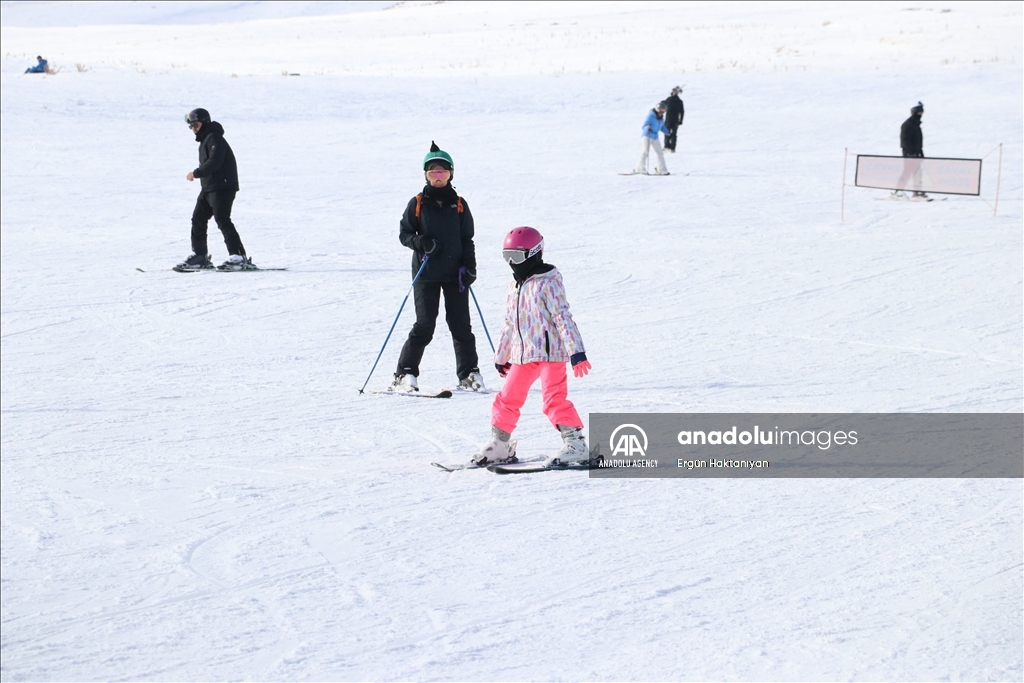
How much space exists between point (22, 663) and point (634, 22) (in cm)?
5491

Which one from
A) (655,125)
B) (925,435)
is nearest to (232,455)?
(925,435)

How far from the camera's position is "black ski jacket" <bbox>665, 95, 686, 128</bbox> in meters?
22.2

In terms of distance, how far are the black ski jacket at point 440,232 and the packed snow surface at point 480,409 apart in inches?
33.7

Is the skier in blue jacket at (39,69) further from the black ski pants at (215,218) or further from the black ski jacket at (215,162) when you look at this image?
the black ski jacket at (215,162)

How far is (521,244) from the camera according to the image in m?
5.65

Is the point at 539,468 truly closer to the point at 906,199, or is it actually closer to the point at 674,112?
the point at 906,199

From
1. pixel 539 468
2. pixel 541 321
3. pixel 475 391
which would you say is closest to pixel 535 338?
pixel 541 321

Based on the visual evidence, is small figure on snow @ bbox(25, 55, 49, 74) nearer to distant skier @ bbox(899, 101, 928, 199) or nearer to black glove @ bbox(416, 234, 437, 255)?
distant skier @ bbox(899, 101, 928, 199)

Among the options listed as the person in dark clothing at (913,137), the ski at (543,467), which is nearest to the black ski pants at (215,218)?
the ski at (543,467)


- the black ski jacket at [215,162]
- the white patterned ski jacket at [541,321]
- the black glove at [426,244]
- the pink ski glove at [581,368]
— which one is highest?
the black ski jacket at [215,162]

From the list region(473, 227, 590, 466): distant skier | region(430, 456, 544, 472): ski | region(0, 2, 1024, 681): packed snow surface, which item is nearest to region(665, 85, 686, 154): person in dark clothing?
region(0, 2, 1024, 681): packed snow surface

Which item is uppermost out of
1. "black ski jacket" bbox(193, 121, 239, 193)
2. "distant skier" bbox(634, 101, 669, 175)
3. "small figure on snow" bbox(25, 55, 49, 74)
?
"small figure on snow" bbox(25, 55, 49, 74)

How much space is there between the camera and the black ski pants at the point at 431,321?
25.5 feet

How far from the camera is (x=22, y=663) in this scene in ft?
13.3
